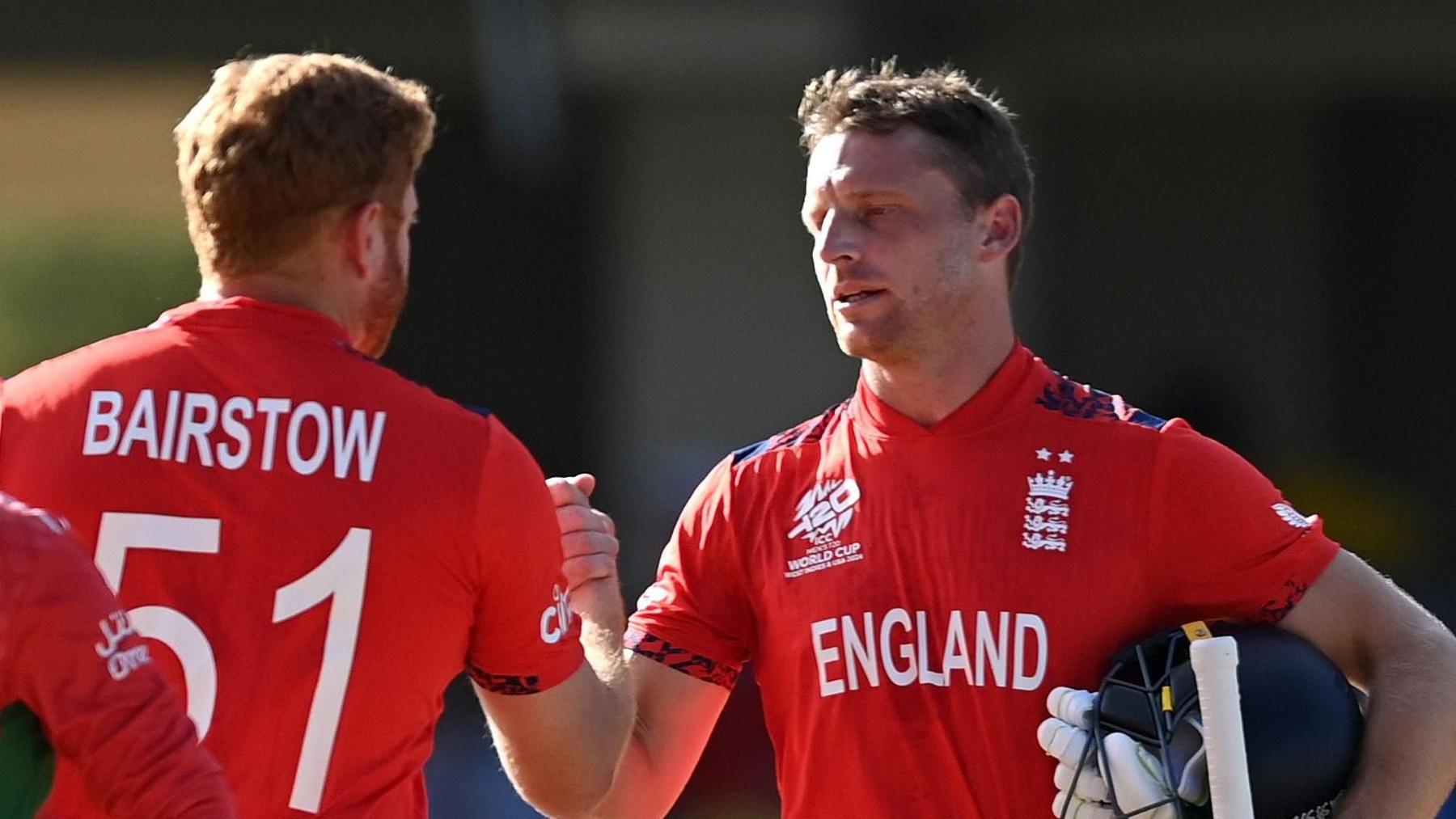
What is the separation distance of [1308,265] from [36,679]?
36.1 feet

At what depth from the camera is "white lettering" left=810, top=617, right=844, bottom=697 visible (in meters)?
3.11

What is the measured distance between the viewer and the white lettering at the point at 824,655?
10.2ft

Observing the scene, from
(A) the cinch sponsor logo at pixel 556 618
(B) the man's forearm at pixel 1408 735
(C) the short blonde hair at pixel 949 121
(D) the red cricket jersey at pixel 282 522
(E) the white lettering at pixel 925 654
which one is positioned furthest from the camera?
(C) the short blonde hair at pixel 949 121

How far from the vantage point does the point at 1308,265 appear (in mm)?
12180

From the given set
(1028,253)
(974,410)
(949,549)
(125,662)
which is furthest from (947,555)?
(1028,253)

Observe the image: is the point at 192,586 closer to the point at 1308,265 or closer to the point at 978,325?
the point at 978,325

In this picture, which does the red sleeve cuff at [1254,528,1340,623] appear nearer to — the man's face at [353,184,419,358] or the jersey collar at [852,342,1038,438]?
the jersey collar at [852,342,1038,438]

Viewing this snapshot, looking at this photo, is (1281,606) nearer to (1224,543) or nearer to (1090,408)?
(1224,543)

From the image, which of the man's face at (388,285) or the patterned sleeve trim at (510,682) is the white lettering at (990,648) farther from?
the man's face at (388,285)

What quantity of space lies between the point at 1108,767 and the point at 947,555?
446 millimetres

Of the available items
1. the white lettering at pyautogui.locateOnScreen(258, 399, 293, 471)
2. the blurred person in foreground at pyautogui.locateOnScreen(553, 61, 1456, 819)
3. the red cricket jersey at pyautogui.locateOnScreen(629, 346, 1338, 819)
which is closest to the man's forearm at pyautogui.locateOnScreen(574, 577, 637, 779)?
the blurred person in foreground at pyautogui.locateOnScreen(553, 61, 1456, 819)

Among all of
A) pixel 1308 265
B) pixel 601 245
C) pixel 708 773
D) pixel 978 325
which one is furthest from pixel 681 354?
pixel 978 325

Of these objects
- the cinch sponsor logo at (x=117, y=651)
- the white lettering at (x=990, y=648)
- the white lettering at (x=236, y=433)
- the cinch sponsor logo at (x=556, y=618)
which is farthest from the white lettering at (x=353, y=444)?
the white lettering at (x=990, y=648)

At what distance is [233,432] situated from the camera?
2.46 m
